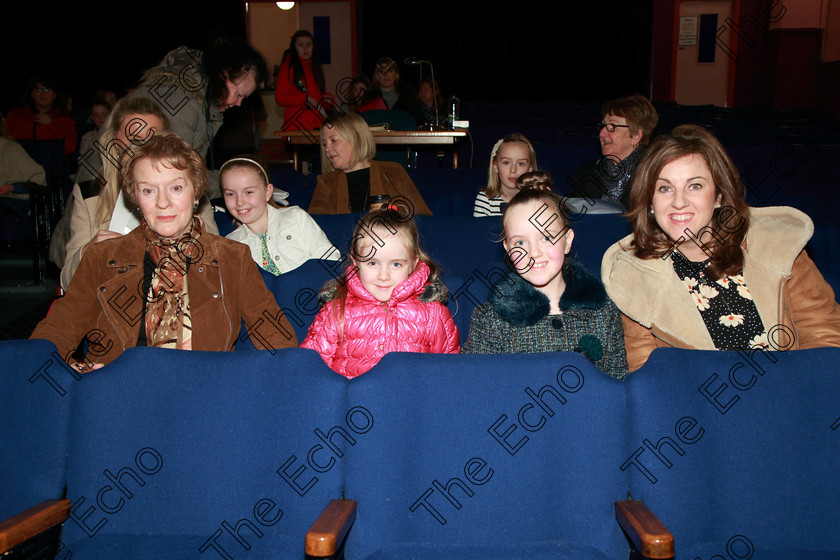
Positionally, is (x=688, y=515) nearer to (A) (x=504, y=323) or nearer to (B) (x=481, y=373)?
(B) (x=481, y=373)

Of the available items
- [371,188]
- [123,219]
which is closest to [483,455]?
[123,219]

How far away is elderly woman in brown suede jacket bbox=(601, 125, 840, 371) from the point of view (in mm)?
1671

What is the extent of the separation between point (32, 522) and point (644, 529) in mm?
1120

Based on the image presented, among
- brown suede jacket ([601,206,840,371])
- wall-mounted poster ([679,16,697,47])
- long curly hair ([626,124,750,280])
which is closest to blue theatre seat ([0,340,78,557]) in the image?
brown suede jacket ([601,206,840,371])

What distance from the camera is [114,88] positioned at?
10.0 metres

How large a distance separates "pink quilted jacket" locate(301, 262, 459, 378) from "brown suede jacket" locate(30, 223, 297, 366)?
0.37ft

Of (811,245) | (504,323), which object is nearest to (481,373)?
(504,323)

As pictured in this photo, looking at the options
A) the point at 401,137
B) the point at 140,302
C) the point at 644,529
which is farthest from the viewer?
the point at 401,137

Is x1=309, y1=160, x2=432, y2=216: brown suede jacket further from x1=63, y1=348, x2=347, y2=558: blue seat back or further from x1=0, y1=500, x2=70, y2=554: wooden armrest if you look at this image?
x1=0, y1=500, x2=70, y2=554: wooden armrest

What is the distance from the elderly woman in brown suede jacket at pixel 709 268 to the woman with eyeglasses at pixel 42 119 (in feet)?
20.2

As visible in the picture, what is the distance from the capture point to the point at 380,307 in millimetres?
1830

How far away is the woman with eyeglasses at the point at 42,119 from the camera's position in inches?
246

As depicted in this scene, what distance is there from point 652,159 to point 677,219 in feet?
0.64

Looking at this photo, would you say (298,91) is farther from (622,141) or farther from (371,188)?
(622,141)
